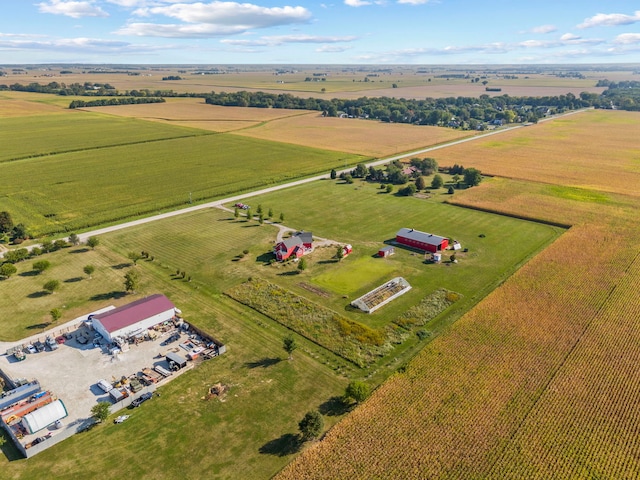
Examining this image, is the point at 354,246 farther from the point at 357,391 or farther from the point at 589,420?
the point at 589,420

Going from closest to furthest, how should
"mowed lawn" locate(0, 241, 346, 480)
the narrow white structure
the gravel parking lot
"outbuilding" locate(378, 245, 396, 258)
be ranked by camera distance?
"mowed lawn" locate(0, 241, 346, 480) < the gravel parking lot < the narrow white structure < "outbuilding" locate(378, 245, 396, 258)

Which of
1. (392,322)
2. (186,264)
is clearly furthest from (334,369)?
(186,264)

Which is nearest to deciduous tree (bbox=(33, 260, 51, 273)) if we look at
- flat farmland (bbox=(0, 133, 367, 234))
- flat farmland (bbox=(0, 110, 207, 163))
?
flat farmland (bbox=(0, 133, 367, 234))

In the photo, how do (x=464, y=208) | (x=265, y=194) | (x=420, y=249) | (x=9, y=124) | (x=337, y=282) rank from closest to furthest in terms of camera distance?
(x=337, y=282)
(x=420, y=249)
(x=464, y=208)
(x=265, y=194)
(x=9, y=124)

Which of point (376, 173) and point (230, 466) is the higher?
Answer: point (376, 173)

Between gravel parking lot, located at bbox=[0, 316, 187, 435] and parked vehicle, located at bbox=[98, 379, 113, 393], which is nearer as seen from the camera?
gravel parking lot, located at bbox=[0, 316, 187, 435]

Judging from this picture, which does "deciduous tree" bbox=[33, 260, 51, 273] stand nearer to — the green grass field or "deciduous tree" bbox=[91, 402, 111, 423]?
the green grass field

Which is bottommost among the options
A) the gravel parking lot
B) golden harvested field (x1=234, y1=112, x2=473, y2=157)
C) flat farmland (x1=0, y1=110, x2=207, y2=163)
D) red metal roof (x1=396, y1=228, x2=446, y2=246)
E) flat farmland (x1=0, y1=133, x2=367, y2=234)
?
the gravel parking lot

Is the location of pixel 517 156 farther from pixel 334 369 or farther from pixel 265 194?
pixel 334 369
